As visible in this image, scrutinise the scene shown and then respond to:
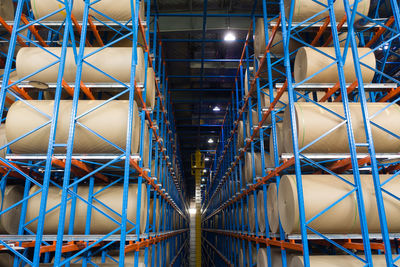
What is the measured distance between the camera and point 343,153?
20.1ft

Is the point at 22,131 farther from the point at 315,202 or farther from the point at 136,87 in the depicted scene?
the point at 315,202

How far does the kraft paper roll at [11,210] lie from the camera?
7.01 meters

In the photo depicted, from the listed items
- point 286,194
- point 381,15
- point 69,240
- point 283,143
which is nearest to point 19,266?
point 69,240

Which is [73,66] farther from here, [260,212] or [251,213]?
[251,213]

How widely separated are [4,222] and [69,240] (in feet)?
6.61

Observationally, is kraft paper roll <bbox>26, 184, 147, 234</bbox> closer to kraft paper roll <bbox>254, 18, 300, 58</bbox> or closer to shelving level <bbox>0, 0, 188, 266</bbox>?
shelving level <bbox>0, 0, 188, 266</bbox>

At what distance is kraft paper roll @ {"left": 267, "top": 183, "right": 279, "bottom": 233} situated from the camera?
303 inches

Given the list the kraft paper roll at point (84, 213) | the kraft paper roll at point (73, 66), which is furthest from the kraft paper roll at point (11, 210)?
the kraft paper roll at point (73, 66)

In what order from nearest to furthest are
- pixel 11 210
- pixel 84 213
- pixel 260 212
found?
pixel 84 213 → pixel 11 210 → pixel 260 212

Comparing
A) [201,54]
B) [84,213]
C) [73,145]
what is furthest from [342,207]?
[201,54]

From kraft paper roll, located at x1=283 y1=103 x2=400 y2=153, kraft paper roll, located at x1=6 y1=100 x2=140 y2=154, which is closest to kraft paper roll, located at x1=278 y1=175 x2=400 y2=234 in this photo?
kraft paper roll, located at x1=283 y1=103 x2=400 y2=153

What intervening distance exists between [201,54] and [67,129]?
37.8 feet

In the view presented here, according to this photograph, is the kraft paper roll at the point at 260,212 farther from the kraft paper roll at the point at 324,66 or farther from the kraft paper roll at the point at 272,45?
the kraft paper roll at the point at 272,45

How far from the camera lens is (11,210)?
24.0 ft
